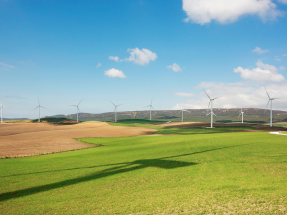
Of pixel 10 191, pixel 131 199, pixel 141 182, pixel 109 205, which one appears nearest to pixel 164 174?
pixel 141 182

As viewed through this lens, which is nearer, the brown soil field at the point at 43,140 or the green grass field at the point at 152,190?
the green grass field at the point at 152,190

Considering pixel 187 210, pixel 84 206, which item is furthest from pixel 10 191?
pixel 187 210

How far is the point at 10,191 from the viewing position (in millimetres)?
9531

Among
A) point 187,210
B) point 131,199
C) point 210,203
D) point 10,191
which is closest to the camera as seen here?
point 187,210

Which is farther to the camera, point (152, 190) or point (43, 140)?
point (43, 140)

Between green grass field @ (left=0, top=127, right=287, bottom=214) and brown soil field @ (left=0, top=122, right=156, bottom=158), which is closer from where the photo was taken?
green grass field @ (left=0, top=127, right=287, bottom=214)

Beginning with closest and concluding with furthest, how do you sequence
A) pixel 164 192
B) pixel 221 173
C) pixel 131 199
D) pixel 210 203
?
pixel 210 203, pixel 131 199, pixel 164 192, pixel 221 173

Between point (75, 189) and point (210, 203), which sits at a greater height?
point (210, 203)

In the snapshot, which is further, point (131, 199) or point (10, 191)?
point (10, 191)

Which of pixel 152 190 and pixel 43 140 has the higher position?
pixel 152 190

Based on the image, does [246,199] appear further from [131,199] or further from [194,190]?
[131,199]

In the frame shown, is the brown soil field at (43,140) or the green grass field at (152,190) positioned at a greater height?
the green grass field at (152,190)

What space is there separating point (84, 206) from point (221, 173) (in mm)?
8112

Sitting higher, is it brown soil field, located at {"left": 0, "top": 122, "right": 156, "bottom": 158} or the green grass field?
the green grass field
